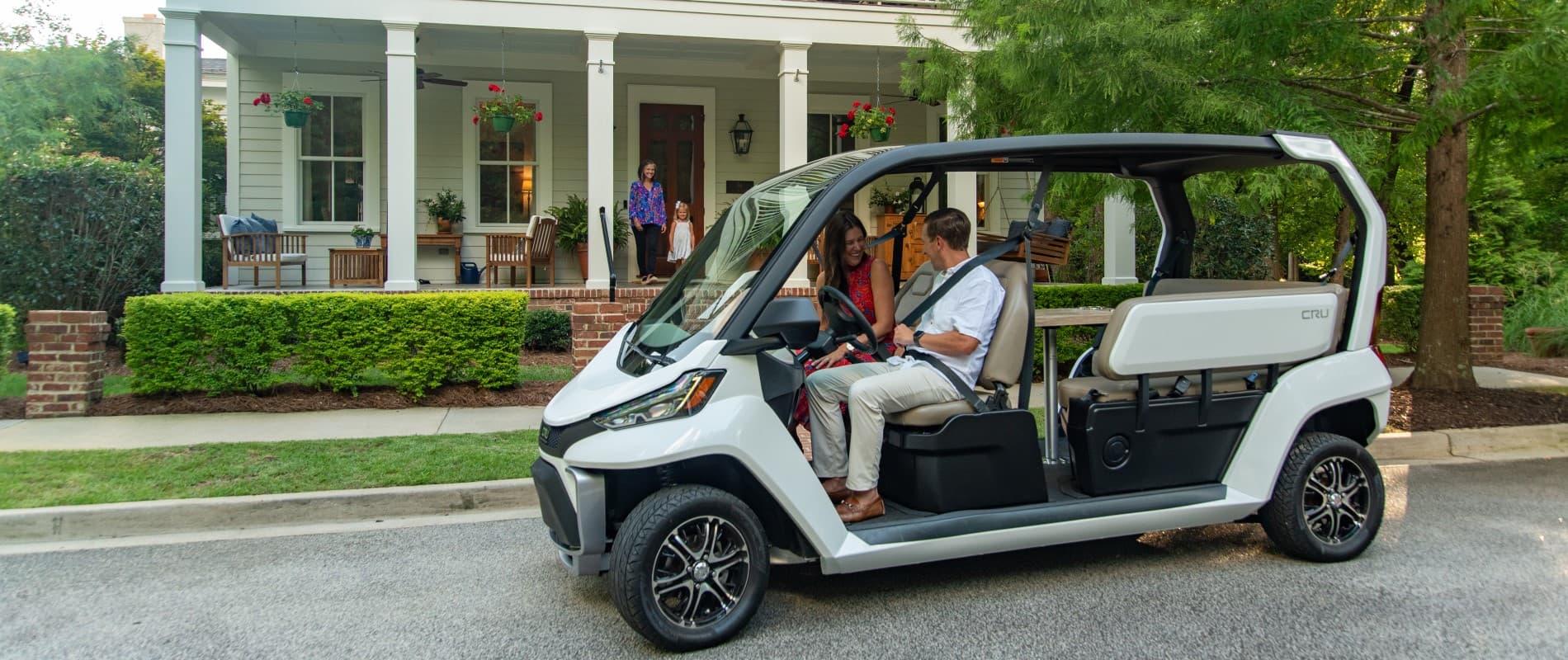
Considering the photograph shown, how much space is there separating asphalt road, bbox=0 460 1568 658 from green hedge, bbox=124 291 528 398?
3.75m

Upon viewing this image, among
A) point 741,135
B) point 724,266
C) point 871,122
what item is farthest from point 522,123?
point 724,266

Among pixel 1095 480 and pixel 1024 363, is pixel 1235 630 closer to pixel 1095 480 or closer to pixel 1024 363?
pixel 1095 480

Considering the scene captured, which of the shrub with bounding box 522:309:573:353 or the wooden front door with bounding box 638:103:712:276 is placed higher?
the wooden front door with bounding box 638:103:712:276

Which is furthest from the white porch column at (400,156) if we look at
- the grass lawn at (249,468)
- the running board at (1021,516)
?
the running board at (1021,516)

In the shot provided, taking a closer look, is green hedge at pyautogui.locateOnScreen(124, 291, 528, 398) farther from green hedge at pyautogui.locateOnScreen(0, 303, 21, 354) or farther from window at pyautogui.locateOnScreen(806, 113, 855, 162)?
window at pyautogui.locateOnScreen(806, 113, 855, 162)

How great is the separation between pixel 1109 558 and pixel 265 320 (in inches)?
288

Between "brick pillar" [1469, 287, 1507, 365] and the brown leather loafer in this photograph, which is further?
"brick pillar" [1469, 287, 1507, 365]

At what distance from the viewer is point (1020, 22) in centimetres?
776

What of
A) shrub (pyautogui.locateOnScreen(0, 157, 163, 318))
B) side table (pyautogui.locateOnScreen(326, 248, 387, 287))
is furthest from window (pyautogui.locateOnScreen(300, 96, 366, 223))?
shrub (pyautogui.locateOnScreen(0, 157, 163, 318))

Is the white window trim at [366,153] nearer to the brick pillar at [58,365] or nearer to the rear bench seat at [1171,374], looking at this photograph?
the brick pillar at [58,365]

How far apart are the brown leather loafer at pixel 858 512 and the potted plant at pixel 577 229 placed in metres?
10.8

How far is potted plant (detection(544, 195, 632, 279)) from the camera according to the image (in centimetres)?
1455

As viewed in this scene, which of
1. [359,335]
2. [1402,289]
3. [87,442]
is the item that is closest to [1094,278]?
[1402,289]

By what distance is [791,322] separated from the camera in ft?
12.5
